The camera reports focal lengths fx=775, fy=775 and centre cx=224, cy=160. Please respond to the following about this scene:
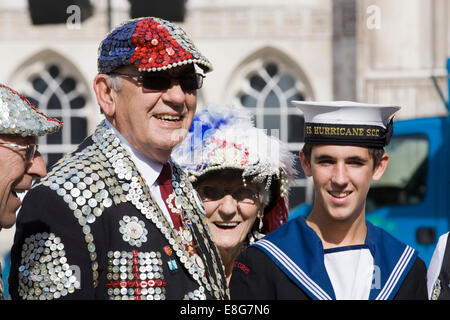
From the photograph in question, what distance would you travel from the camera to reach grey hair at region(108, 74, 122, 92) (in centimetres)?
271

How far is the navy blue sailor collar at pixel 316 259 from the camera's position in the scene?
2.75 metres

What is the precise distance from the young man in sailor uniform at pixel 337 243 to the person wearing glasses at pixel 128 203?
21 centimetres

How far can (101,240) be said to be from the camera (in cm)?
246

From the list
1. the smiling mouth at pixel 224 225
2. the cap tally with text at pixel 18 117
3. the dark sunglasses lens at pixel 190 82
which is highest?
the dark sunglasses lens at pixel 190 82

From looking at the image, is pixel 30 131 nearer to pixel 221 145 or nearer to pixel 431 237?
pixel 221 145

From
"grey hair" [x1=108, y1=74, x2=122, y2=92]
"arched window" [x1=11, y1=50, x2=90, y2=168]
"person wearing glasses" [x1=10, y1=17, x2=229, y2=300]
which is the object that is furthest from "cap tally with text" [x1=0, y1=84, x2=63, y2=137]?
"arched window" [x1=11, y1=50, x2=90, y2=168]

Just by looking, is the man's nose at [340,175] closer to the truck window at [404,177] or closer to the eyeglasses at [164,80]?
the eyeglasses at [164,80]

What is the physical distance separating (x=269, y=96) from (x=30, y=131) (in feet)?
47.4

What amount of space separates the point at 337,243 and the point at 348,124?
0.44 m

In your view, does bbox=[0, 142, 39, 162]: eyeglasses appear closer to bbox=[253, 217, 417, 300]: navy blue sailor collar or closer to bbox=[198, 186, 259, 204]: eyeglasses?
bbox=[253, 217, 417, 300]: navy blue sailor collar

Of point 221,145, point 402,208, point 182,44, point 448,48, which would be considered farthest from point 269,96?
point 182,44

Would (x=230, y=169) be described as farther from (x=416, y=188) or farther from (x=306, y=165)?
(x=416, y=188)

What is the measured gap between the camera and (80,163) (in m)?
2.59

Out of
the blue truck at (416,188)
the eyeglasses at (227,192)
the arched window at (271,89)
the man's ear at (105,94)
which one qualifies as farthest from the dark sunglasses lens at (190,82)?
the arched window at (271,89)
